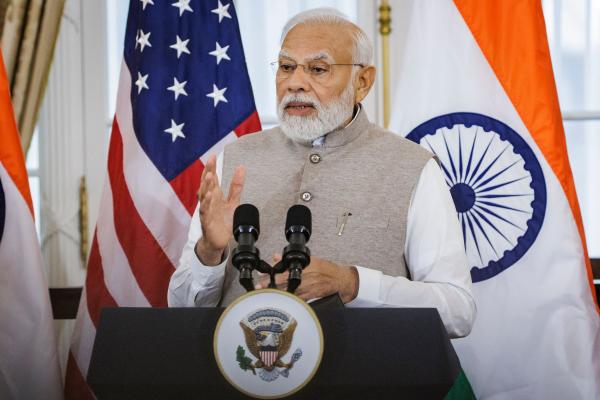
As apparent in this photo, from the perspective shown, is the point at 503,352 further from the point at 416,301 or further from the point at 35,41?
the point at 35,41

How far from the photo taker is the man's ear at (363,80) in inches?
93.4

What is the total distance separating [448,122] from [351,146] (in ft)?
2.23

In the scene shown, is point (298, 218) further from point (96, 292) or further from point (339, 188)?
point (96, 292)

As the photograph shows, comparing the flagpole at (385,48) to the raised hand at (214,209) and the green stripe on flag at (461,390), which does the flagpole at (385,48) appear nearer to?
the green stripe on flag at (461,390)

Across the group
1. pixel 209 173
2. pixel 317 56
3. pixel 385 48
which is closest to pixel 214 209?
pixel 209 173

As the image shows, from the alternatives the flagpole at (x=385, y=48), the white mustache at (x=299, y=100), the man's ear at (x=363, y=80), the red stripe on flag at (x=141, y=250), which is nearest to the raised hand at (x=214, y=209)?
the white mustache at (x=299, y=100)

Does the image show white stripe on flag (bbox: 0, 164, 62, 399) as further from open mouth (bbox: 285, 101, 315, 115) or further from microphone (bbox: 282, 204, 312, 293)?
Answer: microphone (bbox: 282, 204, 312, 293)

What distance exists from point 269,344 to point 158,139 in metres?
1.96

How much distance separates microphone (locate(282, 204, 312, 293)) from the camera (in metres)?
1.29

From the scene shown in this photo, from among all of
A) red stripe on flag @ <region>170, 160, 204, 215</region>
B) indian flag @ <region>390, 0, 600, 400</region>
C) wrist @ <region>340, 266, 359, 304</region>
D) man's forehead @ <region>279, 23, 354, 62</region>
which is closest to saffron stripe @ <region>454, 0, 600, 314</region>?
indian flag @ <region>390, 0, 600, 400</region>

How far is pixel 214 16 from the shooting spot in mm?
3191

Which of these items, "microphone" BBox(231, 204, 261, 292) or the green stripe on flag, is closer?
"microphone" BBox(231, 204, 261, 292)

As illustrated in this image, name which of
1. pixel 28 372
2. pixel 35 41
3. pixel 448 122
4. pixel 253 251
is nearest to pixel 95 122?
pixel 35 41

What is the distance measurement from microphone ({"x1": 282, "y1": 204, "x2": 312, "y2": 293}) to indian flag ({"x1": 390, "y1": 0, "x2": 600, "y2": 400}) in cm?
153
